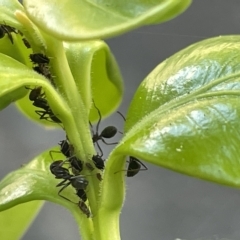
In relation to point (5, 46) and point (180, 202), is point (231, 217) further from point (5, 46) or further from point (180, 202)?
point (5, 46)

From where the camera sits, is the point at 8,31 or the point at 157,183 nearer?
the point at 8,31

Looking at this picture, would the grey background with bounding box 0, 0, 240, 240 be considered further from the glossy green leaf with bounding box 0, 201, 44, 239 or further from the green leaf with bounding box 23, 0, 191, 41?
the green leaf with bounding box 23, 0, 191, 41

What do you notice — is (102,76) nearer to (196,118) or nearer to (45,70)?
(45,70)

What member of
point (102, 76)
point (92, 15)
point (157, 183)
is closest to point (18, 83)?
point (92, 15)

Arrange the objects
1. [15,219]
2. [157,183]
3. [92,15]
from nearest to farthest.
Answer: [92,15], [15,219], [157,183]

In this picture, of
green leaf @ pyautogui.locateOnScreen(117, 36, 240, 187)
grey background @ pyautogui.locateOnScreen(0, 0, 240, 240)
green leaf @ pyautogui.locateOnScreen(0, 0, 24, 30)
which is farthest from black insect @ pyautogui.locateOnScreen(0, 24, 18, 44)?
grey background @ pyautogui.locateOnScreen(0, 0, 240, 240)

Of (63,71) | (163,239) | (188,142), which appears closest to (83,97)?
(63,71)
